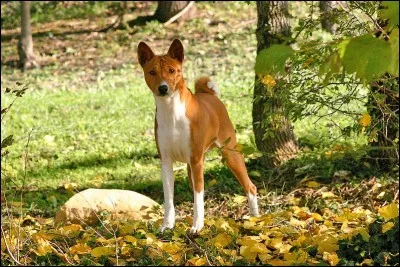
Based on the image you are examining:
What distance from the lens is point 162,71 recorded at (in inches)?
216

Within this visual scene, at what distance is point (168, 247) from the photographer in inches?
204

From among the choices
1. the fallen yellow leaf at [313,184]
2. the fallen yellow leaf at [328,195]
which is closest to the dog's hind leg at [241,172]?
the fallen yellow leaf at [328,195]

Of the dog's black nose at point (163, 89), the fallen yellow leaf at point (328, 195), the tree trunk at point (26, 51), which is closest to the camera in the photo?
the dog's black nose at point (163, 89)

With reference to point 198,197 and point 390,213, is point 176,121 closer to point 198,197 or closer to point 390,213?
point 198,197

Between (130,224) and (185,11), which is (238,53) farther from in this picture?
(130,224)

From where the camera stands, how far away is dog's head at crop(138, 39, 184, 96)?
5477mm

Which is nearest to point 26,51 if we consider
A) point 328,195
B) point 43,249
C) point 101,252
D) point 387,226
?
point 328,195

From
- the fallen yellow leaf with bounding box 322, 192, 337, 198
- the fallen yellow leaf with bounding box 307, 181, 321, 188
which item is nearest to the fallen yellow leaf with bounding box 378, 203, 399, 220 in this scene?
the fallen yellow leaf with bounding box 322, 192, 337, 198

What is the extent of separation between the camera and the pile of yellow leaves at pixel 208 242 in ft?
16.2

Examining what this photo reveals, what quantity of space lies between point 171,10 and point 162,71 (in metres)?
13.1

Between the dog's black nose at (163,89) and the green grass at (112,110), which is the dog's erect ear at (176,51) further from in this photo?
the green grass at (112,110)

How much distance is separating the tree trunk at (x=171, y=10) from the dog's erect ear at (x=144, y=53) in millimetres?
12709

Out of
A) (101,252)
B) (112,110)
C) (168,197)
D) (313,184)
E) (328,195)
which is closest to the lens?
(101,252)

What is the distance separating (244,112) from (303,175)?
3.31 meters
